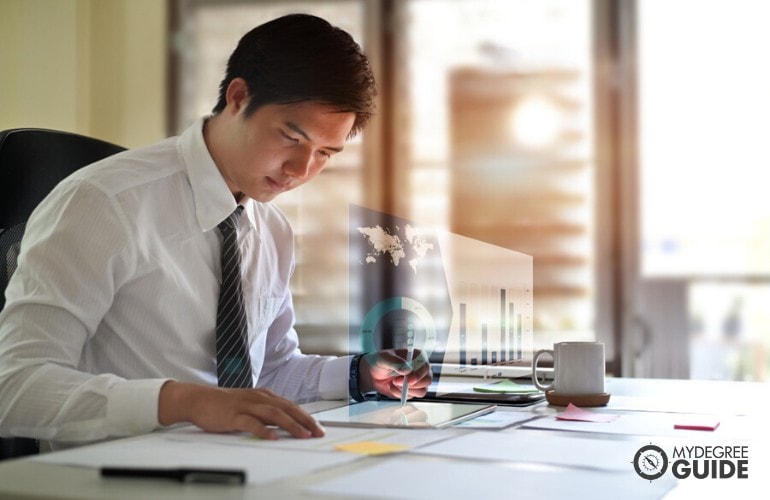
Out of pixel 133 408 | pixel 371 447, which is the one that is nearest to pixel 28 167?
pixel 133 408

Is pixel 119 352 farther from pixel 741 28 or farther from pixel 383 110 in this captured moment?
pixel 741 28

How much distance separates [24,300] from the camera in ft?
3.71

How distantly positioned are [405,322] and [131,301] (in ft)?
1.39

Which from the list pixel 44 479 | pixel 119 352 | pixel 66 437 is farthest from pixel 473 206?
pixel 44 479

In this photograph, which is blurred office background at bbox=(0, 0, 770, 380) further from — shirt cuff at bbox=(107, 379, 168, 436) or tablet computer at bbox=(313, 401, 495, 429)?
shirt cuff at bbox=(107, 379, 168, 436)

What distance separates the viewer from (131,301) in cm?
131

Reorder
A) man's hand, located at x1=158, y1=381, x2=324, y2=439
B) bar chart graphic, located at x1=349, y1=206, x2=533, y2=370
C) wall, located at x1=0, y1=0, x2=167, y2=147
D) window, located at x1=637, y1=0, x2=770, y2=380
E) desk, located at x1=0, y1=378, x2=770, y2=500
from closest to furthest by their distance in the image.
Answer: desk, located at x1=0, y1=378, x2=770, y2=500 < man's hand, located at x1=158, y1=381, x2=324, y2=439 < bar chart graphic, located at x1=349, y1=206, x2=533, y2=370 < window, located at x1=637, y1=0, x2=770, y2=380 < wall, located at x1=0, y1=0, x2=167, y2=147

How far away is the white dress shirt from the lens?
1082 mm

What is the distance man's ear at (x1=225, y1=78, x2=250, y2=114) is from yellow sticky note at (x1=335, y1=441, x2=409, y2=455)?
2.42 ft

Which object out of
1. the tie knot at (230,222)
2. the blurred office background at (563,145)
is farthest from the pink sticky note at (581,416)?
the blurred office background at (563,145)

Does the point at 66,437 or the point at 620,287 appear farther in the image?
the point at 620,287

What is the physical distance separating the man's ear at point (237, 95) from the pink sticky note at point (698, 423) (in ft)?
2.82

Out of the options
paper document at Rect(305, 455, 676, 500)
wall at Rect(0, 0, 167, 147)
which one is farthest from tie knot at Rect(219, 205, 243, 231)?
wall at Rect(0, 0, 167, 147)

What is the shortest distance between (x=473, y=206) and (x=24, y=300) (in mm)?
2172
